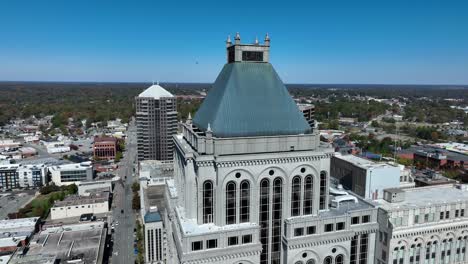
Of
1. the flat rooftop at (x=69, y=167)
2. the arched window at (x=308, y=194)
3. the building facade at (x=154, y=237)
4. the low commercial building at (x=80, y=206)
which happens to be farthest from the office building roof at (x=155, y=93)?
the arched window at (x=308, y=194)

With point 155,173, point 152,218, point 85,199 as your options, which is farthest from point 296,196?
point 85,199

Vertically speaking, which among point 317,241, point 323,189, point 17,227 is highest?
point 323,189

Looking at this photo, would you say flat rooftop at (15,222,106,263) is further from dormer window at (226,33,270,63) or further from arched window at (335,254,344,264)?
dormer window at (226,33,270,63)

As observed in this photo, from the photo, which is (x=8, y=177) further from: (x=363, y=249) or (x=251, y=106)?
(x=363, y=249)

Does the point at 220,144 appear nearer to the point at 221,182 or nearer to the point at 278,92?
the point at 221,182

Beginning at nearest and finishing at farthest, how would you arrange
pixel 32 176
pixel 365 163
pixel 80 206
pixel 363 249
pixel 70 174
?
pixel 363 249, pixel 365 163, pixel 80 206, pixel 32 176, pixel 70 174

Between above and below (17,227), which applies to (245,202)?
above

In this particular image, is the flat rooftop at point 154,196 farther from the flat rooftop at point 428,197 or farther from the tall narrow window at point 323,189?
the flat rooftop at point 428,197
